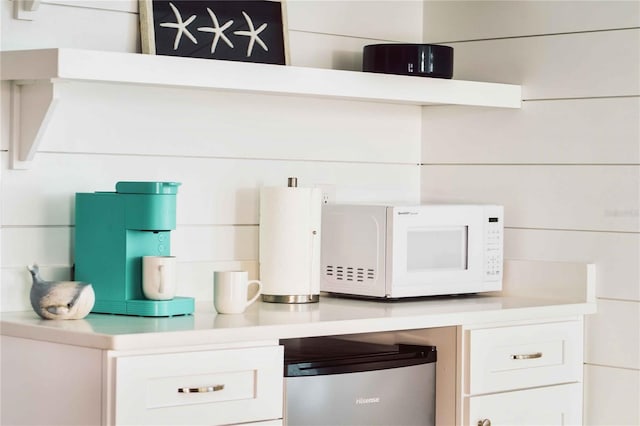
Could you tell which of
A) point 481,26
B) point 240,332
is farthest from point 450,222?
point 240,332

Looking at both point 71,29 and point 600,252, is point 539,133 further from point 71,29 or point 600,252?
point 71,29

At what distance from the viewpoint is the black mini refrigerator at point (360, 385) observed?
7.38ft

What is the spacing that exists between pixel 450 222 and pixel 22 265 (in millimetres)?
1079

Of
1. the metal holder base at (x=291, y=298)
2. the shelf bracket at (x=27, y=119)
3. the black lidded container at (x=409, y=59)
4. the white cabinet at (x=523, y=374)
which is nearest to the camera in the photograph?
the shelf bracket at (x=27, y=119)

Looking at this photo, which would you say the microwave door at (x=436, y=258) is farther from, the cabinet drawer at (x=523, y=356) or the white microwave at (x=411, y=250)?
the cabinet drawer at (x=523, y=356)

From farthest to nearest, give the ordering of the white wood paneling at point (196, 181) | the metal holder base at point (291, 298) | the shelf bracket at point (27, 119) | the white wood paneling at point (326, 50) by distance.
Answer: the white wood paneling at point (326, 50) → the metal holder base at point (291, 298) → the white wood paneling at point (196, 181) → the shelf bracket at point (27, 119)

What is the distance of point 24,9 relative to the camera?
2.34 metres

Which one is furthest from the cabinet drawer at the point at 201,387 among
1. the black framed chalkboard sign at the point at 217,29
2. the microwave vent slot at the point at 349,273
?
the black framed chalkboard sign at the point at 217,29

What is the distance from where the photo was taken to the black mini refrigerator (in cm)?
225

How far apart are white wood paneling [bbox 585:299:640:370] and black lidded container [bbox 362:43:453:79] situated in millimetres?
736

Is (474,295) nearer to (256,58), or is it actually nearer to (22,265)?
(256,58)

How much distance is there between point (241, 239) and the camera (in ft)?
8.98

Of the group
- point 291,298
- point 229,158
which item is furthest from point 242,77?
point 291,298

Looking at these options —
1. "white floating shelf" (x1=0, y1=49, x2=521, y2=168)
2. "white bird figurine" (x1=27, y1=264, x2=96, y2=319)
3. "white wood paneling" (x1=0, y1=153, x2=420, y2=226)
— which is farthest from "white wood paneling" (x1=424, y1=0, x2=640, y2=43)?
"white bird figurine" (x1=27, y1=264, x2=96, y2=319)
